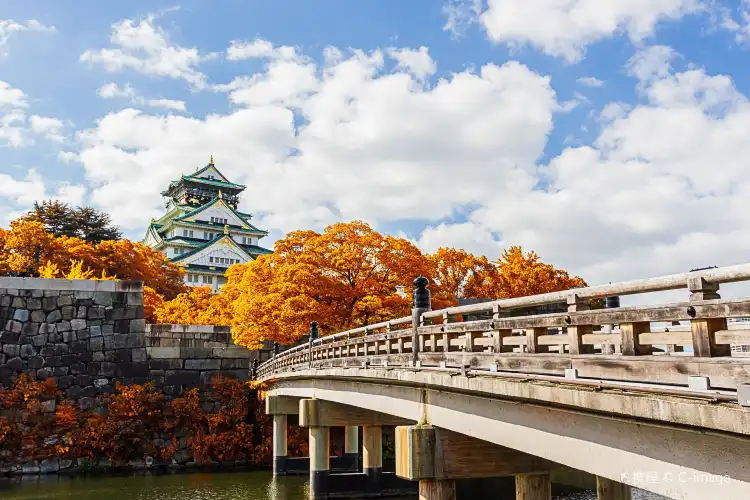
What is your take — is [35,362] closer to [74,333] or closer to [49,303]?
[74,333]

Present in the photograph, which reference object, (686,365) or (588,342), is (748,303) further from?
(588,342)

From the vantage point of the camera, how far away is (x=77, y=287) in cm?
3384

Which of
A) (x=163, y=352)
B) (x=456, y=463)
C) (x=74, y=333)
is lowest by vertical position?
(x=456, y=463)

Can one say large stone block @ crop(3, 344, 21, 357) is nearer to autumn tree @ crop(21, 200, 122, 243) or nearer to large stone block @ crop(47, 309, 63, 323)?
large stone block @ crop(47, 309, 63, 323)

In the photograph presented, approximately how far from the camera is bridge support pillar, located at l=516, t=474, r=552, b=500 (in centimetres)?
1043

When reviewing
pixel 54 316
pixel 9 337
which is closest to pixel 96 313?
pixel 54 316

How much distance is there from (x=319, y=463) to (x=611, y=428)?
15349 millimetres

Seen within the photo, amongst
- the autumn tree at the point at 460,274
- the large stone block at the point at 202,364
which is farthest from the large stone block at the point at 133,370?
the autumn tree at the point at 460,274

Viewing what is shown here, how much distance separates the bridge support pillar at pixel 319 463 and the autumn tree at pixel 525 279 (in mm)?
30184

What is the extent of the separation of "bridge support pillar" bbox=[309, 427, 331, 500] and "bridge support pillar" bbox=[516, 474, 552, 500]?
35.1 ft

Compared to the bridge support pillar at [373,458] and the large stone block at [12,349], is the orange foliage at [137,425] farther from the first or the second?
the bridge support pillar at [373,458]

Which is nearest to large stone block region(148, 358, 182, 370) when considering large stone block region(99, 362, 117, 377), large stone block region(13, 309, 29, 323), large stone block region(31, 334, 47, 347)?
large stone block region(99, 362, 117, 377)

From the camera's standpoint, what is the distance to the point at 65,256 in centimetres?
4906

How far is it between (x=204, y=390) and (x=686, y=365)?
106 ft
